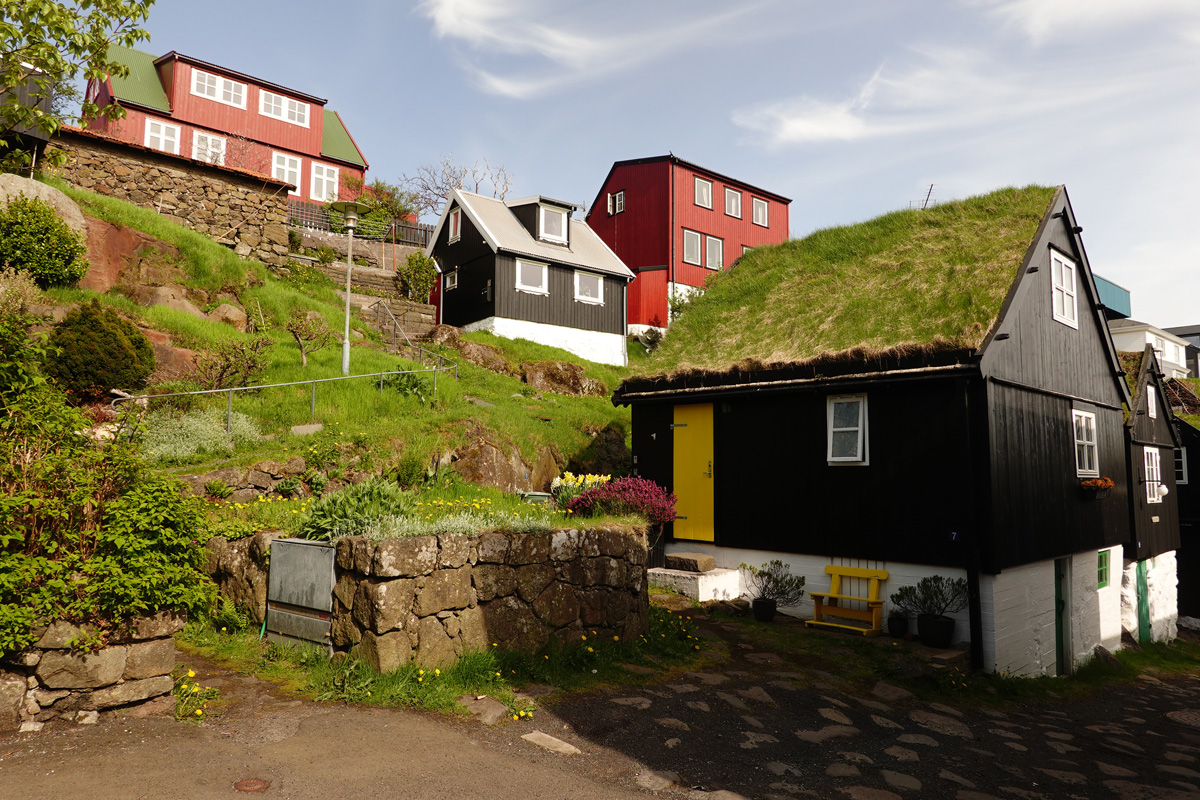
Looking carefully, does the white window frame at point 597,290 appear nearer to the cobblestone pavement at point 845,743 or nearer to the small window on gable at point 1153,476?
the small window on gable at point 1153,476

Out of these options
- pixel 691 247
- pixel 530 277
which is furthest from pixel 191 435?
pixel 691 247

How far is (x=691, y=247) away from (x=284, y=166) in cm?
2065

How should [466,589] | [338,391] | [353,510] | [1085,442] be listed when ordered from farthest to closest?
[338,391] → [1085,442] → [353,510] → [466,589]

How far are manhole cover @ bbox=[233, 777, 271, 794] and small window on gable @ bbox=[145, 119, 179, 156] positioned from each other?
35307 mm

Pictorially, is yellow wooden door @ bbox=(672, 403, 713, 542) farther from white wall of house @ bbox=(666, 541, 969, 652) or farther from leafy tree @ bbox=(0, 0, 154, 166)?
leafy tree @ bbox=(0, 0, 154, 166)

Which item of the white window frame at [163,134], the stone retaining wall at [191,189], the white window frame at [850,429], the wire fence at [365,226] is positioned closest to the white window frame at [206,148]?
the white window frame at [163,134]

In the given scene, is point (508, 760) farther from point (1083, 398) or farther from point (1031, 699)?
point (1083, 398)

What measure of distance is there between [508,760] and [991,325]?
10.1 metres

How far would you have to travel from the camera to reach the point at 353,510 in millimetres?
8281

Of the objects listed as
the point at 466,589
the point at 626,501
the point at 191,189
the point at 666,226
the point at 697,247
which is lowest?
the point at 466,589

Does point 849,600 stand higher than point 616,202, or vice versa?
point 616,202

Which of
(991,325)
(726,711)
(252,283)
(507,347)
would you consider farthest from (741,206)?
(726,711)

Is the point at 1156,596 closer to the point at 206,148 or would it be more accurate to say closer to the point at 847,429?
the point at 847,429

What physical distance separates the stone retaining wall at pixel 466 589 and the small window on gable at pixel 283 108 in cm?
3353
